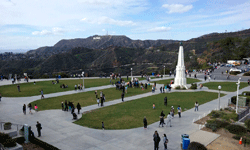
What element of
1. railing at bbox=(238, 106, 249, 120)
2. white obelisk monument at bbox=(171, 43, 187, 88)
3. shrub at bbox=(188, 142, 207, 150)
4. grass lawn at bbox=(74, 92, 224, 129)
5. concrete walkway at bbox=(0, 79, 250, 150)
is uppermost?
white obelisk monument at bbox=(171, 43, 187, 88)

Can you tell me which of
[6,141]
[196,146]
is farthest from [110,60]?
[196,146]

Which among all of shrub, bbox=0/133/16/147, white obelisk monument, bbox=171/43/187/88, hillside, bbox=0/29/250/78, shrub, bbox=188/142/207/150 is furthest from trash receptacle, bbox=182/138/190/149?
hillside, bbox=0/29/250/78

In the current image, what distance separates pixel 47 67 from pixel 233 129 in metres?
109

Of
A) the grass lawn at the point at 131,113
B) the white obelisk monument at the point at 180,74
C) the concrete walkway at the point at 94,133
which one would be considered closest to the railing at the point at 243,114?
the concrete walkway at the point at 94,133

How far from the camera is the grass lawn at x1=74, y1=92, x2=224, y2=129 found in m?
14.0

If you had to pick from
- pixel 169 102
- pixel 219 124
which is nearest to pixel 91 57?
pixel 169 102

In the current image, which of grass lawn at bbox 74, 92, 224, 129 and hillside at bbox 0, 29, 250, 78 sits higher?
hillside at bbox 0, 29, 250, 78

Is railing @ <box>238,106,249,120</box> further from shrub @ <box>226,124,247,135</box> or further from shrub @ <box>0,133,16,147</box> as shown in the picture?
shrub @ <box>0,133,16,147</box>

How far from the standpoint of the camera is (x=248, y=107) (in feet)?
54.5

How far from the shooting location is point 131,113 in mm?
16516

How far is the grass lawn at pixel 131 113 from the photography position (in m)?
14.0

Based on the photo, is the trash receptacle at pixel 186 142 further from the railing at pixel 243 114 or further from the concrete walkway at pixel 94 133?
the railing at pixel 243 114

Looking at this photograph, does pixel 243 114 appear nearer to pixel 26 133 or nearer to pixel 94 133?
pixel 94 133

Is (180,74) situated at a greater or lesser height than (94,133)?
greater
